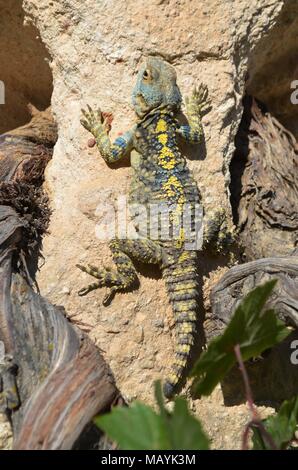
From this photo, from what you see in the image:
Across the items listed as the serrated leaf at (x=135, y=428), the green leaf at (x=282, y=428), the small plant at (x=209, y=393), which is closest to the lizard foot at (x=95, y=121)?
the small plant at (x=209, y=393)

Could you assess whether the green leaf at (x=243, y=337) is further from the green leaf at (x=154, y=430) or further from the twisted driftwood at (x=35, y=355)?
the twisted driftwood at (x=35, y=355)

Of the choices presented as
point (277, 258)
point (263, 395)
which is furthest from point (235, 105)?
point (263, 395)

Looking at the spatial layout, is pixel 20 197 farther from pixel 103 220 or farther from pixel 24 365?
pixel 24 365

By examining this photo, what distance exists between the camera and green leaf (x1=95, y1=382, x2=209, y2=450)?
1.93 metres

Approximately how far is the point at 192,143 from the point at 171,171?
0.34 m

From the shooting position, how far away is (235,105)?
4496mm

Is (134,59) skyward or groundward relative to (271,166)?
skyward

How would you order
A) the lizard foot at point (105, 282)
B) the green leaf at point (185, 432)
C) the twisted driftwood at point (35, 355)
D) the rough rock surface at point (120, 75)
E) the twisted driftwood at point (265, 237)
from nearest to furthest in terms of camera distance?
the green leaf at point (185, 432) < the twisted driftwood at point (35, 355) < the twisted driftwood at point (265, 237) < the lizard foot at point (105, 282) < the rough rock surface at point (120, 75)

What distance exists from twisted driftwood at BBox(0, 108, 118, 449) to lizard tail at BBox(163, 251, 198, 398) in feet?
1.91

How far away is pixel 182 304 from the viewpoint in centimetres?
388

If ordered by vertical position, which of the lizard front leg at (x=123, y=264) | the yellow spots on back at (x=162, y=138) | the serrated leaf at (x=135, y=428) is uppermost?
the yellow spots on back at (x=162, y=138)

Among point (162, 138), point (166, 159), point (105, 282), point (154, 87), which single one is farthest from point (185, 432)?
point (154, 87)

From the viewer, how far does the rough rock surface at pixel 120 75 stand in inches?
161

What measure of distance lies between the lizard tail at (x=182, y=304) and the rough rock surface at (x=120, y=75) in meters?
0.14
